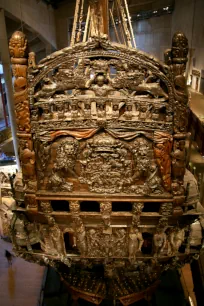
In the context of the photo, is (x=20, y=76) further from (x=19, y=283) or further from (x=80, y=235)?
(x=19, y=283)

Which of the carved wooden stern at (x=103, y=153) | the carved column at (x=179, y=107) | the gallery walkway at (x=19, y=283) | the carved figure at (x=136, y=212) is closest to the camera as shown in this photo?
the carved column at (x=179, y=107)

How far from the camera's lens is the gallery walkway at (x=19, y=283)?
181 inches

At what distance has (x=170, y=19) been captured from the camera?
5184 mm

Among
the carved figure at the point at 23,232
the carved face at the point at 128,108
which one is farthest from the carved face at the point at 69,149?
the carved figure at the point at 23,232

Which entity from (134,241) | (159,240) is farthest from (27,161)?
(159,240)

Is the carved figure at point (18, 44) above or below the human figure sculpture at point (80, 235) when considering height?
above

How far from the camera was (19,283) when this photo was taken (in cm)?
496

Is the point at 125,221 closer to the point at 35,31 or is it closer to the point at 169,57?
the point at 169,57

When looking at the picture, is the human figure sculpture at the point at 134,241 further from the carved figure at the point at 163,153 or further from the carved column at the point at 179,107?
the carved figure at the point at 163,153

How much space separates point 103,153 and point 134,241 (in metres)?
1.15

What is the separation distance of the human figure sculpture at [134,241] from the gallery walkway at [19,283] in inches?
88.1

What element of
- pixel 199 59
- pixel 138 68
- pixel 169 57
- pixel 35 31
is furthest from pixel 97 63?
pixel 35 31

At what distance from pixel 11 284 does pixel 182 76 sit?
4.50 metres

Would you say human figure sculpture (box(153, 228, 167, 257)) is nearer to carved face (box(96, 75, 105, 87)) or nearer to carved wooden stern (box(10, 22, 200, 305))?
carved wooden stern (box(10, 22, 200, 305))
